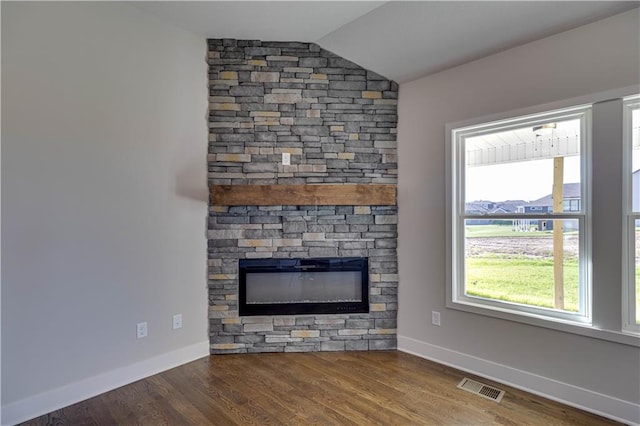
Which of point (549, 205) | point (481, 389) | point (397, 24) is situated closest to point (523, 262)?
point (549, 205)

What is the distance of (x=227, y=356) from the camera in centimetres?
297

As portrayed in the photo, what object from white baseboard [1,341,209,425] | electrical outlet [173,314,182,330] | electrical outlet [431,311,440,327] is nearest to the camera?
white baseboard [1,341,209,425]

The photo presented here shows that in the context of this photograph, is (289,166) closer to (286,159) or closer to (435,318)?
(286,159)

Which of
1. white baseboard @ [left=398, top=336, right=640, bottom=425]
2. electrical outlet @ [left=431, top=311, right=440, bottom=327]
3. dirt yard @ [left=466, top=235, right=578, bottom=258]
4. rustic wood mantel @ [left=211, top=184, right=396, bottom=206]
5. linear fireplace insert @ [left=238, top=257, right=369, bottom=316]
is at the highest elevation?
rustic wood mantel @ [left=211, top=184, right=396, bottom=206]

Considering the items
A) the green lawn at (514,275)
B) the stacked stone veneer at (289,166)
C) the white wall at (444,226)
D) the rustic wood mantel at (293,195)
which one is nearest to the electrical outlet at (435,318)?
the white wall at (444,226)

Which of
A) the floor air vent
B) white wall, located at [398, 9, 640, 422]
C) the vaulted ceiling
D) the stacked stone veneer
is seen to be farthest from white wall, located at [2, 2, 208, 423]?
the floor air vent

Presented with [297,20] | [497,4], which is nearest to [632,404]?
[497,4]

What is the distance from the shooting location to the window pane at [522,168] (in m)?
2.38

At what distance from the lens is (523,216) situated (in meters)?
2.60

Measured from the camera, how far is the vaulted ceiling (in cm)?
215

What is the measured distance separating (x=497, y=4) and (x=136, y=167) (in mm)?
2756

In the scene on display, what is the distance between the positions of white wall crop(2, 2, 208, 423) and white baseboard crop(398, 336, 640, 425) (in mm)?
1993

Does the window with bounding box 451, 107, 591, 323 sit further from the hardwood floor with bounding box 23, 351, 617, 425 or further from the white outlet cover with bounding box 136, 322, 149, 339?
the white outlet cover with bounding box 136, 322, 149, 339

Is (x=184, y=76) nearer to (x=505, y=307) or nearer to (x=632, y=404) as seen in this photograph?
(x=505, y=307)
